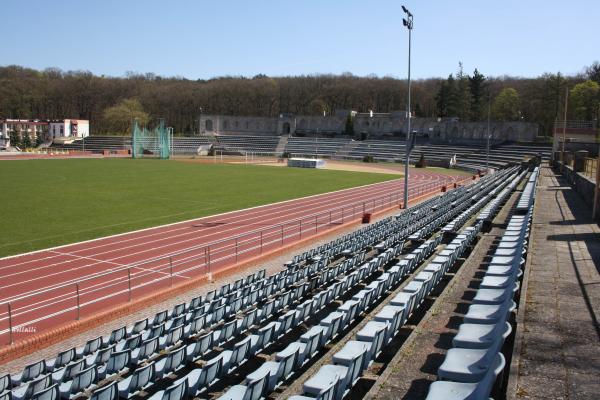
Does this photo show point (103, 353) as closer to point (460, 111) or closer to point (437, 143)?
point (437, 143)

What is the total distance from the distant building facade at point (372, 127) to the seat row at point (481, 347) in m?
69.6

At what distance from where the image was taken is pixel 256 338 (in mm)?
9031

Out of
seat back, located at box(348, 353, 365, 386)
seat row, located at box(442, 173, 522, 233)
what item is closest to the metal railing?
seat row, located at box(442, 173, 522, 233)

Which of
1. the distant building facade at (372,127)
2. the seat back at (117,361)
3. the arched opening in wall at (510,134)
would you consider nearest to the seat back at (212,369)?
the seat back at (117,361)

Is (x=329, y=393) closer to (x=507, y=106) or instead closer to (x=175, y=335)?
(x=175, y=335)

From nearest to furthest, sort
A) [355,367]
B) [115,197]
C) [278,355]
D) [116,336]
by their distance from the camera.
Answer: [355,367] → [278,355] → [116,336] → [115,197]

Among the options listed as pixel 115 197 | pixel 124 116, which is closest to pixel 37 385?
pixel 115 197

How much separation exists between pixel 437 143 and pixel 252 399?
8957 cm

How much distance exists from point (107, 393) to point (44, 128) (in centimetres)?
13161

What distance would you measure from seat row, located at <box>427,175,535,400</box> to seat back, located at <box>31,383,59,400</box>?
492 centimetres

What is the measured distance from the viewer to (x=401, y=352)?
8.29 metres

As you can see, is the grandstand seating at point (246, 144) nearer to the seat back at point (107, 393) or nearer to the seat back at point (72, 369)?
the seat back at point (72, 369)

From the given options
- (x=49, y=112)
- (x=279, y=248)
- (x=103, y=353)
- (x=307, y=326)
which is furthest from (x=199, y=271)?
(x=49, y=112)

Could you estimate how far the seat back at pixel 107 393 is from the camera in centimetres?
693
